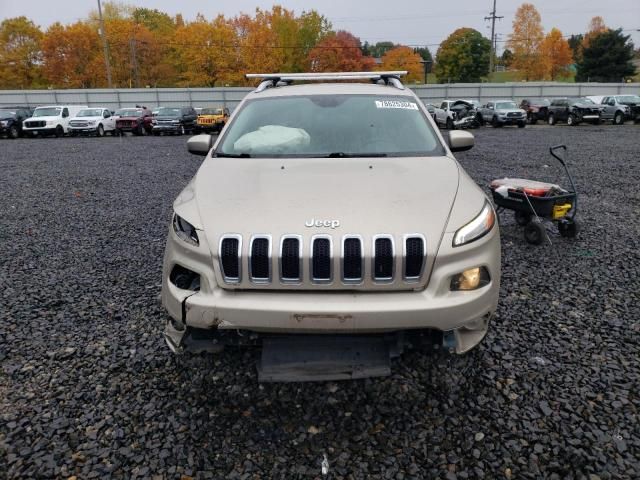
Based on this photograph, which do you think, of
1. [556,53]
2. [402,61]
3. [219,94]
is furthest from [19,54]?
[556,53]

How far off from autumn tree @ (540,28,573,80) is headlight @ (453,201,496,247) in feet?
222

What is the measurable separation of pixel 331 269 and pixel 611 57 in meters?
69.9

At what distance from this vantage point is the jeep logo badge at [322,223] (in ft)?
8.50

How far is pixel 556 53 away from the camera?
64.3m

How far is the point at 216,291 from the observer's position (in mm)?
2572

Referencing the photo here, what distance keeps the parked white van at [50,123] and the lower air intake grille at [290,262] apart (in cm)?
2808

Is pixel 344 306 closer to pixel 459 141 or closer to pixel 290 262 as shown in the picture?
pixel 290 262

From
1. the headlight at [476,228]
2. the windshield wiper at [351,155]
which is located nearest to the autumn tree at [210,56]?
the windshield wiper at [351,155]

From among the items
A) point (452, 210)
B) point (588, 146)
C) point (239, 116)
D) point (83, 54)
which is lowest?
point (588, 146)

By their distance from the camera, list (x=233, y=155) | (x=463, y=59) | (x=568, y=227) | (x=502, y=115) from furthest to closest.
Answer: (x=463, y=59) < (x=502, y=115) < (x=568, y=227) < (x=233, y=155)

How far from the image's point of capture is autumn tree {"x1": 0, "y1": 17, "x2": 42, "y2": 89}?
51.8m

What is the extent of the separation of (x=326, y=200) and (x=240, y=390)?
1272mm

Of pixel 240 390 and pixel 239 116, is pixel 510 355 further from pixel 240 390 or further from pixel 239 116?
pixel 239 116

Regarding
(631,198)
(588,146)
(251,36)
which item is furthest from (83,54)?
(631,198)
